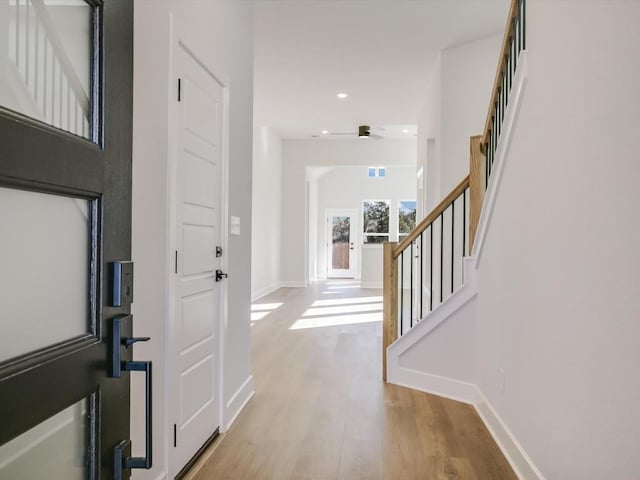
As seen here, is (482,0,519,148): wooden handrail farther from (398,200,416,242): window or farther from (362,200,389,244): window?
(362,200,389,244): window

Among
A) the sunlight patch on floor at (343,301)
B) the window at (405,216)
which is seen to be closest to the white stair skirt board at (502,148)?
the sunlight patch on floor at (343,301)

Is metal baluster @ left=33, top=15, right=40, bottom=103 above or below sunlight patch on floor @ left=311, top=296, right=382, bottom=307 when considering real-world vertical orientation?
above

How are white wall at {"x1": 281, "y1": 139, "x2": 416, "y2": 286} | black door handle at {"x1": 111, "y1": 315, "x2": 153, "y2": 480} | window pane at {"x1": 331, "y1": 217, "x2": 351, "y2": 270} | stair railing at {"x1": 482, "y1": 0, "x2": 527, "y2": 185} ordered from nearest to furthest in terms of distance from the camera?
black door handle at {"x1": 111, "y1": 315, "x2": 153, "y2": 480}, stair railing at {"x1": 482, "y1": 0, "x2": 527, "y2": 185}, white wall at {"x1": 281, "y1": 139, "x2": 416, "y2": 286}, window pane at {"x1": 331, "y1": 217, "x2": 351, "y2": 270}

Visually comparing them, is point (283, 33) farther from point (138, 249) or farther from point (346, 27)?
point (138, 249)

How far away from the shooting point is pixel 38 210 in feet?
2.45

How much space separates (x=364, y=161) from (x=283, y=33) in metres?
6.00

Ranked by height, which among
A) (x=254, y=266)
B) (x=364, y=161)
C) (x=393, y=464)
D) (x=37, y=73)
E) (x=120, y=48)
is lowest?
(x=393, y=464)

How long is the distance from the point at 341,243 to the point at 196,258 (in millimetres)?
11839

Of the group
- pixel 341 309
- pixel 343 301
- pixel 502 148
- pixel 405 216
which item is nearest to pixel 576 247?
pixel 502 148

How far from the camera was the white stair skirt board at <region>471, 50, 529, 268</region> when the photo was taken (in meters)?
2.35

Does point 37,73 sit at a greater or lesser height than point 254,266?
greater

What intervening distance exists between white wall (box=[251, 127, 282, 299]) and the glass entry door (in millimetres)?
7242

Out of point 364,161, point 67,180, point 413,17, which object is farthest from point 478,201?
point 364,161

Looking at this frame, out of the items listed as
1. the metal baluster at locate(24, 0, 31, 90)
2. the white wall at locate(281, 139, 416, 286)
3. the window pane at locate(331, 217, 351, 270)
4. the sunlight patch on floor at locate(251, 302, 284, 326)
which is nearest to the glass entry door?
the metal baluster at locate(24, 0, 31, 90)
